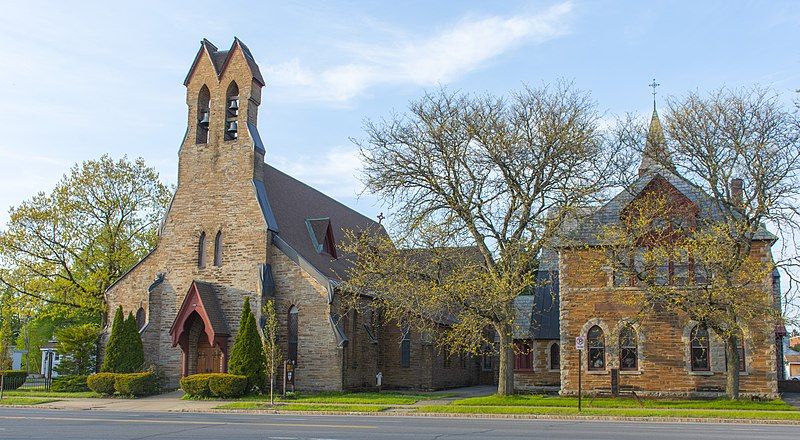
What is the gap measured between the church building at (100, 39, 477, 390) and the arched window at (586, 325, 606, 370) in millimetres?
10139

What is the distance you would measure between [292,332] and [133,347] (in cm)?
716

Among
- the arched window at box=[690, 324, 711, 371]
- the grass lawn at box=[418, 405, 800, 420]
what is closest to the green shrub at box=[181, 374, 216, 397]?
the grass lawn at box=[418, 405, 800, 420]

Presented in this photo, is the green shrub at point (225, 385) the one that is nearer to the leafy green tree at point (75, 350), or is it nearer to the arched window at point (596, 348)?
the leafy green tree at point (75, 350)

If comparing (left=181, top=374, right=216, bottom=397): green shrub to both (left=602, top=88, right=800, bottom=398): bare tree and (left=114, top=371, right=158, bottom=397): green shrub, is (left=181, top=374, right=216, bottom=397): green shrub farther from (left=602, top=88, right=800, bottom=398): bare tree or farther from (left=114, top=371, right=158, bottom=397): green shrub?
(left=602, top=88, right=800, bottom=398): bare tree

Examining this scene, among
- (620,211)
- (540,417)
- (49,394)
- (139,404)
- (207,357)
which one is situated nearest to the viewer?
(540,417)

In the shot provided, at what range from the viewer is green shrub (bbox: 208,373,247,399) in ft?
103

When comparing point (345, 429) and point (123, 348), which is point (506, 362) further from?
point (123, 348)

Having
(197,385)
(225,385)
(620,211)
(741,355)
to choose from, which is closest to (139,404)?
(197,385)

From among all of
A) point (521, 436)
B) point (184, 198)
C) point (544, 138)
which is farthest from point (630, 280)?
point (184, 198)

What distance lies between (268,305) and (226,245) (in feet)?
17.5

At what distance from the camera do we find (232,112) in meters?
37.8

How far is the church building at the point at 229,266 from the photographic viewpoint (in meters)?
34.8

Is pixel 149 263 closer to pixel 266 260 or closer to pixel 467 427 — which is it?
pixel 266 260

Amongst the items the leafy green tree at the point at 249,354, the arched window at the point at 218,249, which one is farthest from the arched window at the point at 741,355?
the arched window at the point at 218,249
